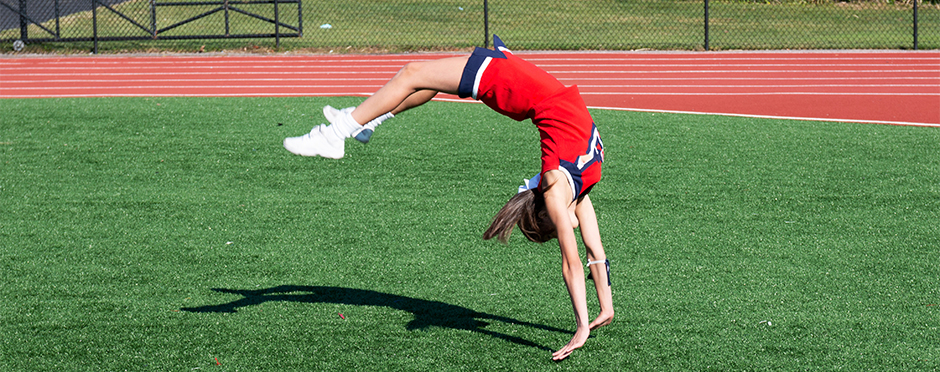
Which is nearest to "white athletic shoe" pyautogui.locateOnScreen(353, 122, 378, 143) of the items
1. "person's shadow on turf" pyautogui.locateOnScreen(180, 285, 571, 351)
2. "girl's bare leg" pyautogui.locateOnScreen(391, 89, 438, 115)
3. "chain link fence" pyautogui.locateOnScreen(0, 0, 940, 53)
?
"girl's bare leg" pyautogui.locateOnScreen(391, 89, 438, 115)

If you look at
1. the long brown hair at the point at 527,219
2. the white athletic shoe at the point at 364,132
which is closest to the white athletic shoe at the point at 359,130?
the white athletic shoe at the point at 364,132

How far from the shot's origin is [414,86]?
3.50 m

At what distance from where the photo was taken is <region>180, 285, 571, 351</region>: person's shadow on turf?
4.54 m

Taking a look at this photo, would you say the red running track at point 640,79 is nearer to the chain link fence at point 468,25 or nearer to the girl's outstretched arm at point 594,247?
the chain link fence at point 468,25

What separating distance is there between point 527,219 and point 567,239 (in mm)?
246

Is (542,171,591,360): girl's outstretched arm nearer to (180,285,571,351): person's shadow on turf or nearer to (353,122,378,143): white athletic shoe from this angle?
(180,285,571,351): person's shadow on turf

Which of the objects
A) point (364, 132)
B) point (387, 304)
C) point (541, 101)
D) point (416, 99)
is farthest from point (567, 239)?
point (387, 304)

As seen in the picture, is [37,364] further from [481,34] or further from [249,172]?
[481,34]

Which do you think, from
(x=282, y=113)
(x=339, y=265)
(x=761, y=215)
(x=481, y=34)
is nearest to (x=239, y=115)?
(x=282, y=113)

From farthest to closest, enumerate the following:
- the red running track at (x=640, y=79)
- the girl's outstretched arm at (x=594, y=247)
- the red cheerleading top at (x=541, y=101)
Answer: the red running track at (x=640, y=79) < the girl's outstretched arm at (x=594, y=247) < the red cheerleading top at (x=541, y=101)

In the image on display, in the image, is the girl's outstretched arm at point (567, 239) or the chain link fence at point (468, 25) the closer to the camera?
the girl's outstretched arm at point (567, 239)

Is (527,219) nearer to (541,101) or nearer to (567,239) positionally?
(567,239)

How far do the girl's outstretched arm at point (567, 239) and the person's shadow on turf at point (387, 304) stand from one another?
0.54 metres

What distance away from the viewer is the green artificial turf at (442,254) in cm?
429
